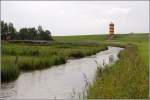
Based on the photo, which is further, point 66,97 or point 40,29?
point 40,29

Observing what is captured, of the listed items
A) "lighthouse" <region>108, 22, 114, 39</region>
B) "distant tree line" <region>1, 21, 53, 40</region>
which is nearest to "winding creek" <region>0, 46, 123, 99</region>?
"distant tree line" <region>1, 21, 53, 40</region>

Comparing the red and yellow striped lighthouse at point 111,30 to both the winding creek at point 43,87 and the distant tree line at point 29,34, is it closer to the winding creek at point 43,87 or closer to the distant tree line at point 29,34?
the distant tree line at point 29,34

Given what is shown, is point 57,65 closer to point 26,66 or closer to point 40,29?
point 26,66

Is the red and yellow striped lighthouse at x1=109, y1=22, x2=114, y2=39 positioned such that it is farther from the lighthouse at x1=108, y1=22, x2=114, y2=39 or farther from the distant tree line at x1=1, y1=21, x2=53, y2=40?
the distant tree line at x1=1, y1=21, x2=53, y2=40

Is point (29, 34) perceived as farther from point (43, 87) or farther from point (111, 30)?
point (43, 87)

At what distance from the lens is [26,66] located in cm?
2166

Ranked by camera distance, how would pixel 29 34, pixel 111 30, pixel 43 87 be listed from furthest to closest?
pixel 111 30 < pixel 29 34 < pixel 43 87

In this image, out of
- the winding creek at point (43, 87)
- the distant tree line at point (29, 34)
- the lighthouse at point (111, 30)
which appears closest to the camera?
the winding creek at point (43, 87)

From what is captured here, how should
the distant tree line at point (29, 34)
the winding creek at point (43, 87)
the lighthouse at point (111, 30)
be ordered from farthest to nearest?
the lighthouse at point (111, 30) → the distant tree line at point (29, 34) → the winding creek at point (43, 87)

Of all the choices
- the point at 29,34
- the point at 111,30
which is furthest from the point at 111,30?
the point at 29,34

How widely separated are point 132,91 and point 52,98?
463 centimetres

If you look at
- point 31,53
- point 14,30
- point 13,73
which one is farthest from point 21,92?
point 14,30

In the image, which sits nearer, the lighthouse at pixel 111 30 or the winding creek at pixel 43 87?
the winding creek at pixel 43 87

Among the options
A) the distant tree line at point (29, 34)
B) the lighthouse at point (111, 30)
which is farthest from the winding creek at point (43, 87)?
the lighthouse at point (111, 30)
